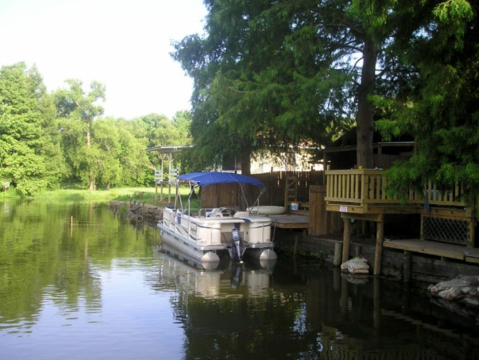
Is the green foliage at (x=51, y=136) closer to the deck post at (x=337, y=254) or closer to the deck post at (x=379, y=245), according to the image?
the deck post at (x=337, y=254)

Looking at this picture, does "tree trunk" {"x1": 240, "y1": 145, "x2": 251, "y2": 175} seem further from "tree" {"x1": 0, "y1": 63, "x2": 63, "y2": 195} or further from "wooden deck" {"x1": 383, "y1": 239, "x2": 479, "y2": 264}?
"tree" {"x1": 0, "y1": 63, "x2": 63, "y2": 195}

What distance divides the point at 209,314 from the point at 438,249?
602 centimetres

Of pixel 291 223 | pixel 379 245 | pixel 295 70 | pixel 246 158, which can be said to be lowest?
pixel 379 245

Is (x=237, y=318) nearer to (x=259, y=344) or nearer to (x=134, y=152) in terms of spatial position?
(x=259, y=344)

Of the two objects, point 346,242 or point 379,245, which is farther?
point 346,242

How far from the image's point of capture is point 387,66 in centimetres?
1723

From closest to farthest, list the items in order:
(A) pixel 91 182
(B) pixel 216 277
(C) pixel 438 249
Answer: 1. (C) pixel 438 249
2. (B) pixel 216 277
3. (A) pixel 91 182

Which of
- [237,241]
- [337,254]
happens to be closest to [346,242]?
[337,254]

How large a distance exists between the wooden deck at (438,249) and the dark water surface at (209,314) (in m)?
1.07

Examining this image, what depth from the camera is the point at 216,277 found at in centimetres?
1454

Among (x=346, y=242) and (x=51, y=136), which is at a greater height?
(x=51, y=136)

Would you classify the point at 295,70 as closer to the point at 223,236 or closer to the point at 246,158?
the point at 223,236

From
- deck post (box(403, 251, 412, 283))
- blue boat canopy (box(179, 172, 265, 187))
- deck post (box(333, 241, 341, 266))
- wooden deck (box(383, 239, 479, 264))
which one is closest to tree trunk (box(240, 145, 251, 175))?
blue boat canopy (box(179, 172, 265, 187))

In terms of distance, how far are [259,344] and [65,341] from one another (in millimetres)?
3372
